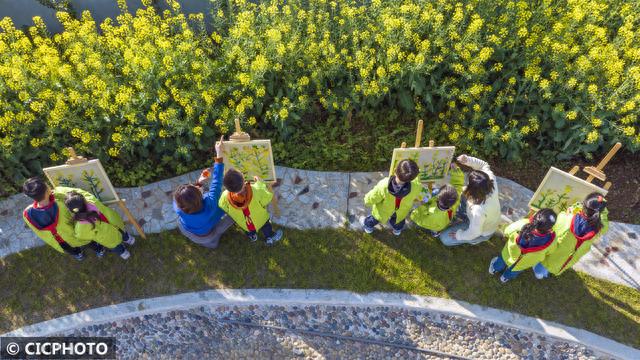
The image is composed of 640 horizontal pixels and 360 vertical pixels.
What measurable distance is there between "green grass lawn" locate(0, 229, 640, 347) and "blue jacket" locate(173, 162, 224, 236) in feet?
3.08

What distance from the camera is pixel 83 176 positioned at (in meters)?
4.73

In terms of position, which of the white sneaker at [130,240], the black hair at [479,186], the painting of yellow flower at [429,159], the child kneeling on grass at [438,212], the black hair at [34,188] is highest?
the black hair at [34,188]

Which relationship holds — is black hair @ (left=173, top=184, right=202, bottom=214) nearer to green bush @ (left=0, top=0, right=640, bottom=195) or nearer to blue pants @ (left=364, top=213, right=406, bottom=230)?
green bush @ (left=0, top=0, right=640, bottom=195)

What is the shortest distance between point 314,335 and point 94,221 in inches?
119

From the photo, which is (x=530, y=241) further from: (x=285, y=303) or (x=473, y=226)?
(x=285, y=303)

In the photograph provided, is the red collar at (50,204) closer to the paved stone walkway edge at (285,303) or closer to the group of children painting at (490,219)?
the paved stone walkway edge at (285,303)

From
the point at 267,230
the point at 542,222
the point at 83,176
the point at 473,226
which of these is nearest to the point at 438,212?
the point at 473,226

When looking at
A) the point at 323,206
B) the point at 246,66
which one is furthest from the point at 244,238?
the point at 246,66

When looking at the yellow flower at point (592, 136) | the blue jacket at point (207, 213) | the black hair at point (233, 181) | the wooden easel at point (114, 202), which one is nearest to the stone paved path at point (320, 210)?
the wooden easel at point (114, 202)

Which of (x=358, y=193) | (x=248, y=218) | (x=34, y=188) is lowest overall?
(x=358, y=193)

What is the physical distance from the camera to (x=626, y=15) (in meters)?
6.05

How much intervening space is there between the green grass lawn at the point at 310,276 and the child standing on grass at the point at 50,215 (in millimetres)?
765

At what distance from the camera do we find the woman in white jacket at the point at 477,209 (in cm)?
421

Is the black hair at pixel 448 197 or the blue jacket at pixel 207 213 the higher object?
the black hair at pixel 448 197
